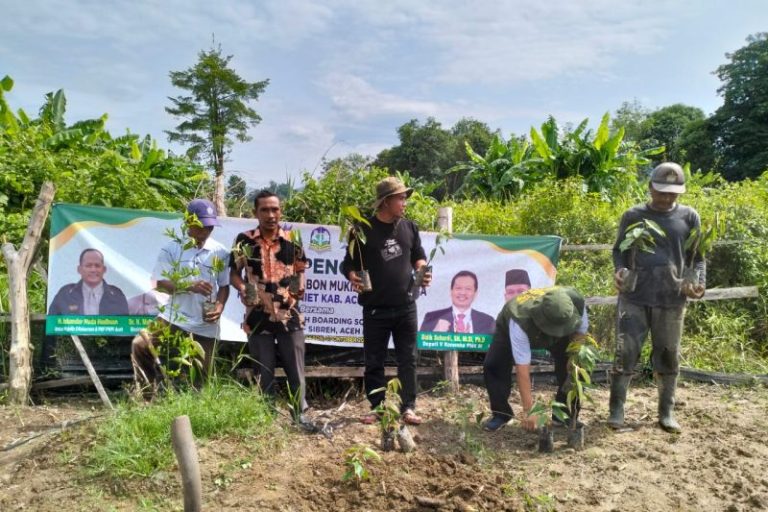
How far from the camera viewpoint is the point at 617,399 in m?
4.17

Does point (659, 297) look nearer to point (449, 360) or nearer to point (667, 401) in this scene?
point (667, 401)

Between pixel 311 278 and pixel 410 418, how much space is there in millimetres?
1500

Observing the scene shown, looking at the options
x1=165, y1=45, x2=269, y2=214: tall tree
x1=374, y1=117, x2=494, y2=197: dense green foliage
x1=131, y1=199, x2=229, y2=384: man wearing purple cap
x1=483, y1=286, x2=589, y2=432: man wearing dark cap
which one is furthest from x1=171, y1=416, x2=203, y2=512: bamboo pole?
x1=374, y1=117, x2=494, y2=197: dense green foliage

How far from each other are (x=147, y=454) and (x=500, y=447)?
219cm

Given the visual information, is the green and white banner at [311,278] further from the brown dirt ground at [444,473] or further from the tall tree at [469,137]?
the tall tree at [469,137]

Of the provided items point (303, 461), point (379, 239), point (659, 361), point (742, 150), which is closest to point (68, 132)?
point (379, 239)

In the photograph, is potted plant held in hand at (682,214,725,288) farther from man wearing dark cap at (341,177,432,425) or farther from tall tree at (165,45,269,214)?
tall tree at (165,45,269,214)

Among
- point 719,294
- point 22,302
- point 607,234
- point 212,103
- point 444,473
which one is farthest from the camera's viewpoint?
point 212,103

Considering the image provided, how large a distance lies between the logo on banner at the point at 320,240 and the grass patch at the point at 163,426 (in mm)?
1502

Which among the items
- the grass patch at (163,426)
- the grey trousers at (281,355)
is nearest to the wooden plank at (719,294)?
the grey trousers at (281,355)

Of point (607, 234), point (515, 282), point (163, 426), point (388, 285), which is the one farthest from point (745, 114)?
point (163, 426)

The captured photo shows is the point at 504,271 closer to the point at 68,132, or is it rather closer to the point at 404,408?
the point at 404,408

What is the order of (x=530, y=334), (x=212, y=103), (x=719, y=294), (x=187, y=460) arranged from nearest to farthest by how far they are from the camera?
(x=187, y=460)
(x=530, y=334)
(x=719, y=294)
(x=212, y=103)

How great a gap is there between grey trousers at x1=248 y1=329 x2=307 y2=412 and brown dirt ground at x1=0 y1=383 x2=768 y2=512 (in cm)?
30
